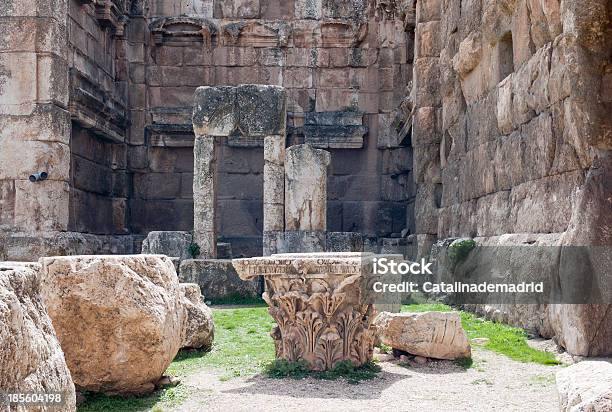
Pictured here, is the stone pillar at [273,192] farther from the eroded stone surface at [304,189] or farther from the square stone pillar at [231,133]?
the eroded stone surface at [304,189]

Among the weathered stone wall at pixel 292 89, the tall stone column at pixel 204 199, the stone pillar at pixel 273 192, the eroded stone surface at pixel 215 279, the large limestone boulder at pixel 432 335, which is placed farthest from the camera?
the weathered stone wall at pixel 292 89

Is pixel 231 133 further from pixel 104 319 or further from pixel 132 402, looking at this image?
pixel 132 402

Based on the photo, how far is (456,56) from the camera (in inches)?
500

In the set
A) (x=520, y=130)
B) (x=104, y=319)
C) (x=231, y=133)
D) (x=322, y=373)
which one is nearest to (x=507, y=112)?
(x=520, y=130)

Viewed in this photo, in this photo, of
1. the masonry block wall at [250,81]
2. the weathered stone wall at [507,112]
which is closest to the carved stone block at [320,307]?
the weathered stone wall at [507,112]

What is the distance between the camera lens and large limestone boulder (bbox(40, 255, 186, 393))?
18.3ft

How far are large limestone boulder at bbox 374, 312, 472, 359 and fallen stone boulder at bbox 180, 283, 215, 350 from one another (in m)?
1.99

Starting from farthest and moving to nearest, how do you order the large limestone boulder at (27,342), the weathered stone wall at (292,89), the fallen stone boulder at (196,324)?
the weathered stone wall at (292,89) < the fallen stone boulder at (196,324) < the large limestone boulder at (27,342)

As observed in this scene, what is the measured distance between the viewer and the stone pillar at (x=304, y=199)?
13391 millimetres

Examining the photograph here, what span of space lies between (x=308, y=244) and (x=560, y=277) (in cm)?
650

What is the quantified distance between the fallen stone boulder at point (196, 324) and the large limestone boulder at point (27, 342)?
13.4 feet

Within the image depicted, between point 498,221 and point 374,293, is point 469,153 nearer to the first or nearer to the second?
point 498,221

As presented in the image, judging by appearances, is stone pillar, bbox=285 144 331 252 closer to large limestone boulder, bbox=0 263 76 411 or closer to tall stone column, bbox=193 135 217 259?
tall stone column, bbox=193 135 217 259

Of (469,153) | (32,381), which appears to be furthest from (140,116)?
(32,381)
